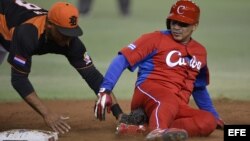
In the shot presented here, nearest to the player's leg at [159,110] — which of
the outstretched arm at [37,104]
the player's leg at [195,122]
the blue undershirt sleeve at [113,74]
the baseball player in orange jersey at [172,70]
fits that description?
the baseball player in orange jersey at [172,70]

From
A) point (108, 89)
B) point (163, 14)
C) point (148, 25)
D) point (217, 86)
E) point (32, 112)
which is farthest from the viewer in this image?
point (163, 14)

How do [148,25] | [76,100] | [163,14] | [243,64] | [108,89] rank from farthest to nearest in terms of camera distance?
[163,14]
[148,25]
[243,64]
[76,100]
[108,89]

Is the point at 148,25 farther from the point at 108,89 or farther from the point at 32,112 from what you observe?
the point at 108,89

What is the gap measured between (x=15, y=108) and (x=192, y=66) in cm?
229

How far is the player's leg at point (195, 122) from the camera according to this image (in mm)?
5398

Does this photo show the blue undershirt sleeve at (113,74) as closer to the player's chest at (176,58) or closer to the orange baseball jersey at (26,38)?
the player's chest at (176,58)

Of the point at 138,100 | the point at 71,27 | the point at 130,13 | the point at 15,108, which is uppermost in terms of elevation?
the point at 71,27

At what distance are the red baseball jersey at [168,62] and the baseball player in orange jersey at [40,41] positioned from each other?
1.54 ft

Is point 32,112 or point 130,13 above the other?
point 32,112

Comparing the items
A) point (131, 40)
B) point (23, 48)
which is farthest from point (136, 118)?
point (131, 40)

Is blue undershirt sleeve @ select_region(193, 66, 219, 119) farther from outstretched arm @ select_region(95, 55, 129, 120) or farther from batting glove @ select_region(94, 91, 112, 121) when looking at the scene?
batting glove @ select_region(94, 91, 112, 121)

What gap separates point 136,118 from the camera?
5.52 m

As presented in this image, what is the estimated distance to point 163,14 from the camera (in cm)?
1280

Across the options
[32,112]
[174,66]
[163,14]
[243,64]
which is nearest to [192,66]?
[174,66]
